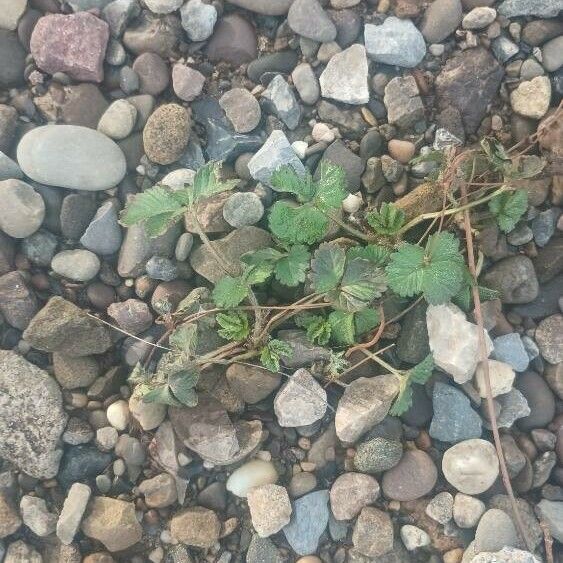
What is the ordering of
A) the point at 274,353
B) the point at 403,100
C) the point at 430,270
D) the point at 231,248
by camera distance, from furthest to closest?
the point at 403,100 < the point at 231,248 < the point at 274,353 < the point at 430,270

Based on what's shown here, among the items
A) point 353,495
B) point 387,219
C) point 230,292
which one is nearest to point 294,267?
point 230,292

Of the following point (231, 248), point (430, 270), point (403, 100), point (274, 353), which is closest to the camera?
point (430, 270)

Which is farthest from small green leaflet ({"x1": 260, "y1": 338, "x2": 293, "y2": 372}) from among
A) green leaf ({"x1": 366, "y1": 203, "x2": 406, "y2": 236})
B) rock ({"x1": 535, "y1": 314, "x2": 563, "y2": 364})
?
rock ({"x1": 535, "y1": 314, "x2": 563, "y2": 364})

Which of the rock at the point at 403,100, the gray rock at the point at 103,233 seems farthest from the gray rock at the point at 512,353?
the gray rock at the point at 103,233

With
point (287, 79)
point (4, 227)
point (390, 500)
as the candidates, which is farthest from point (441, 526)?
point (4, 227)

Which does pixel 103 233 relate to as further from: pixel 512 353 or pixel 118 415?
pixel 512 353

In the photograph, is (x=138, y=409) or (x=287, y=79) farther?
(x=287, y=79)

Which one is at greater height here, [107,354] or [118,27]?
[118,27]

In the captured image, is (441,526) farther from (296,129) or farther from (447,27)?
(447,27)
